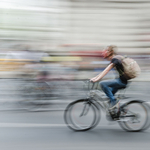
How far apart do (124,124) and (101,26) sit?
5.82 m

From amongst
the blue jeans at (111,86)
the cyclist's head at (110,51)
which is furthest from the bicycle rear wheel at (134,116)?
the cyclist's head at (110,51)

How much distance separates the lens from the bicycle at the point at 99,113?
4520mm

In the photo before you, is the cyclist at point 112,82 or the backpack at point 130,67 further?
the cyclist at point 112,82

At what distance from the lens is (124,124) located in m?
4.63

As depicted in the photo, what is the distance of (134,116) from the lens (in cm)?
457

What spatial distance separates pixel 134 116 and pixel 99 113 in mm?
612

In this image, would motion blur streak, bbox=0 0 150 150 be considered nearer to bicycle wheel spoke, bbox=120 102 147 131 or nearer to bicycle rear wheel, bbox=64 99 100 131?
bicycle rear wheel, bbox=64 99 100 131

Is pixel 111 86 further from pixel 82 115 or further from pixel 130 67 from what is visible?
pixel 82 115

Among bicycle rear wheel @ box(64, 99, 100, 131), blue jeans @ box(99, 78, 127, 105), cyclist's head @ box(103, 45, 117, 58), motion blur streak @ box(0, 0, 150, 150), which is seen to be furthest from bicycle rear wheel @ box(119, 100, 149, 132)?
motion blur streak @ box(0, 0, 150, 150)

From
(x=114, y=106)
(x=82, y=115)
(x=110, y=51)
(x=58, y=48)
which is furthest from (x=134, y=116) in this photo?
(x=58, y=48)

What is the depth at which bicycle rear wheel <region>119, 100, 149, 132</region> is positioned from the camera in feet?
14.8

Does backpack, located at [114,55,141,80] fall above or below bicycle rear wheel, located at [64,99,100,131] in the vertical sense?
above

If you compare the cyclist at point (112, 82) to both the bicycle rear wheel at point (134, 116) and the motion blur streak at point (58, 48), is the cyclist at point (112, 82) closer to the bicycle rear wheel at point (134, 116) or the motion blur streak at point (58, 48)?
the bicycle rear wheel at point (134, 116)

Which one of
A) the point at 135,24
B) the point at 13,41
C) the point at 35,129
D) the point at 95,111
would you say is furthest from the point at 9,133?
the point at 135,24
